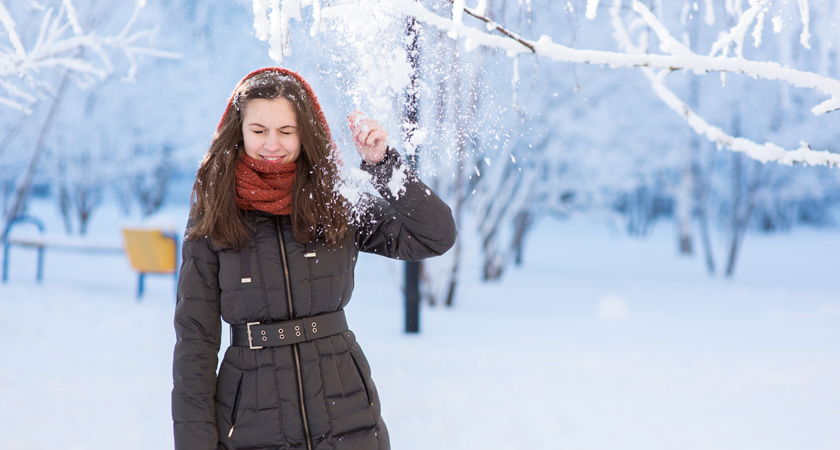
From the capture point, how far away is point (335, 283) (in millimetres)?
2072

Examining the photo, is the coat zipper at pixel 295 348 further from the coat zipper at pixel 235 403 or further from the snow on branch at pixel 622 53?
the snow on branch at pixel 622 53

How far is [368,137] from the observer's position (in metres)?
1.92

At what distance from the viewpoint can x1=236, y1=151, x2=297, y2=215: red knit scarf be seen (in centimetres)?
200

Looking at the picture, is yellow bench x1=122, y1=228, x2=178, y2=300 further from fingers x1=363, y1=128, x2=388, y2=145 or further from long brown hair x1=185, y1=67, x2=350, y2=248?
fingers x1=363, y1=128, x2=388, y2=145

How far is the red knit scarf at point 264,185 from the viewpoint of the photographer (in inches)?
78.6

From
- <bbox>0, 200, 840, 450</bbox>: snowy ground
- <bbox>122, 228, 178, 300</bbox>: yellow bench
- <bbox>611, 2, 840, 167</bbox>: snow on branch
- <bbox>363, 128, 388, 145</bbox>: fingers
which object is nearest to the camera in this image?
<bbox>363, 128, 388, 145</bbox>: fingers

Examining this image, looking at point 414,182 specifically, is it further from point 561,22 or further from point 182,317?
point 561,22

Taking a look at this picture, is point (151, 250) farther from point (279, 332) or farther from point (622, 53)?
point (622, 53)

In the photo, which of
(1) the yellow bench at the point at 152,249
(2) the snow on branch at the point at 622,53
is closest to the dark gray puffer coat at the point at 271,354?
(2) the snow on branch at the point at 622,53

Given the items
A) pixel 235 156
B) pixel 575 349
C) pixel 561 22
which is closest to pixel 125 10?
pixel 561 22

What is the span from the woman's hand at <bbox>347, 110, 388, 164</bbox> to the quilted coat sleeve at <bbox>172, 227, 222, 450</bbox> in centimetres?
48

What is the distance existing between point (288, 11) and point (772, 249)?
28.1 meters

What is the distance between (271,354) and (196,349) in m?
0.19

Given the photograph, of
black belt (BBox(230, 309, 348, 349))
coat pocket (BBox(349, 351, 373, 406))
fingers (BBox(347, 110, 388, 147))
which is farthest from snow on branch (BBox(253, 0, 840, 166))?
coat pocket (BBox(349, 351, 373, 406))
